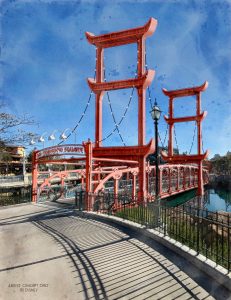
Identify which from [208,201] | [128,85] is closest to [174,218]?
[128,85]

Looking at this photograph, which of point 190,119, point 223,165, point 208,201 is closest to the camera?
point 190,119

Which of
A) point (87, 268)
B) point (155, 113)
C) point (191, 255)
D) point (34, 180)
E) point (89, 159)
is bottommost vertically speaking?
point (87, 268)

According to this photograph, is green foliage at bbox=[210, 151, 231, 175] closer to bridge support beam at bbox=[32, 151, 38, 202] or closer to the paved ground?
bridge support beam at bbox=[32, 151, 38, 202]

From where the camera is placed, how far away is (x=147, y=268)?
20.7 feet

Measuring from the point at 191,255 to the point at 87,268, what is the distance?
2.48 meters

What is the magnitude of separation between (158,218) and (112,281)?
11.6 ft

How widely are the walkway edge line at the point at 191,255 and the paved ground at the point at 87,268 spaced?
41 centimetres

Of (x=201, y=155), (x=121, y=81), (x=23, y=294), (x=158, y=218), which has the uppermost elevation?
(x=121, y=81)

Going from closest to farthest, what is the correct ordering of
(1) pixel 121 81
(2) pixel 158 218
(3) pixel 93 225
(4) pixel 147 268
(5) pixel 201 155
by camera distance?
(4) pixel 147 268 < (2) pixel 158 218 < (3) pixel 93 225 < (1) pixel 121 81 < (5) pixel 201 155

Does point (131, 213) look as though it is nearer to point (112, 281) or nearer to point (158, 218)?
point (158, 218)

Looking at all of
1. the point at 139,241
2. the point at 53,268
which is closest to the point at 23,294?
the point at 53,268

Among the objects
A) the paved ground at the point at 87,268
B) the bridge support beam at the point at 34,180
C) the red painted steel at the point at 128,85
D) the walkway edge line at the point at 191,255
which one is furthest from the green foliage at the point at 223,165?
the paved ground at the point at 87,268

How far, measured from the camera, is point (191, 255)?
6668 millimetres

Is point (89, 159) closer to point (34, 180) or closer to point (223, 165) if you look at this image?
point (34, 180)
